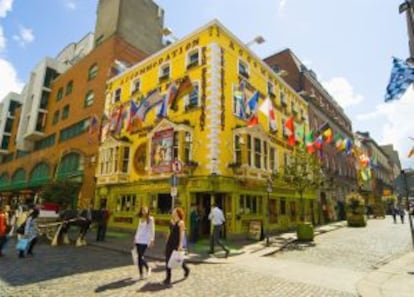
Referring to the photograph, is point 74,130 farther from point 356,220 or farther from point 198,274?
point 356,220

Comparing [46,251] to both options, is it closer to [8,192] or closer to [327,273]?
[327,273]

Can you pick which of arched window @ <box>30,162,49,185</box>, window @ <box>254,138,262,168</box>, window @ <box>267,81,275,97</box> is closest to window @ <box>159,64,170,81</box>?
window @ <box>254,138,262,168</box>

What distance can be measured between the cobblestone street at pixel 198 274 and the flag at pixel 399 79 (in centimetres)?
521

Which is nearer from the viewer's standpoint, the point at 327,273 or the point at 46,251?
the point at 327,273

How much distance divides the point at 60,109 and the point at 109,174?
1700cm

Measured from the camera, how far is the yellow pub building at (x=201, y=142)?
15.5 m

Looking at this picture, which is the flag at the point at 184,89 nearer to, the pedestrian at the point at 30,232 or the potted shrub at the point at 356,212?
the pedestrian at the point at 30,232

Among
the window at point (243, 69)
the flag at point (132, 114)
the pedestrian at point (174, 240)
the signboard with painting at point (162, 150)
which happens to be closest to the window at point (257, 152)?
the window at point (243, 69)

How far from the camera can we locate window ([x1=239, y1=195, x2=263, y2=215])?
635 inches

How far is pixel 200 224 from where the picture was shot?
1573cm

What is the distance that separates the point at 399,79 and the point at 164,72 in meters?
16.4

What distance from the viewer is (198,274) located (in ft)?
25.9

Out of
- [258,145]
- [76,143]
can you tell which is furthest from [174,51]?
[76,143]

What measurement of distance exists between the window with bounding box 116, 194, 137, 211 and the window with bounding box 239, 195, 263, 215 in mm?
7651
